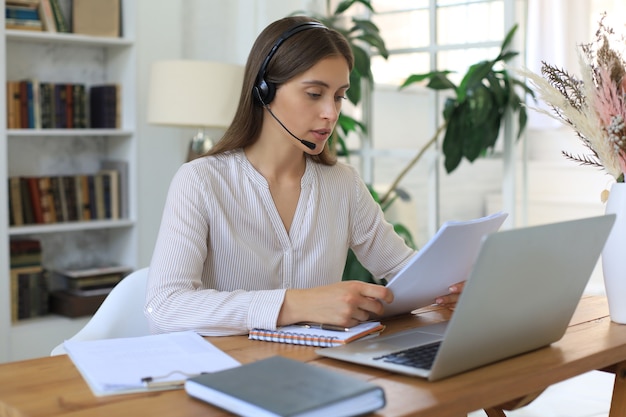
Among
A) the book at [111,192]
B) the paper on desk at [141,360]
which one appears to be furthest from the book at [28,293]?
the paper on desk at [141,360]

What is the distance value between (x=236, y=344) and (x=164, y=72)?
2244 millimetres

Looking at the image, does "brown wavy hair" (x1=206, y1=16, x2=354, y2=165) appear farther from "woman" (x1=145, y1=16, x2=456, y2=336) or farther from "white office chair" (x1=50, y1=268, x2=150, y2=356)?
"white office chair" (x1=50, y1=268, x2=150, y2=356)

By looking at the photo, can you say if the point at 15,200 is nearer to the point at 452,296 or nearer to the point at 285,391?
the point at 452,296

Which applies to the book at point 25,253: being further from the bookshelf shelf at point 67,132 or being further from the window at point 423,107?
the window at point 423,107

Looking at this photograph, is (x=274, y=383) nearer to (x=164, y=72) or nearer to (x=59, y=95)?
(x=164, y=72)

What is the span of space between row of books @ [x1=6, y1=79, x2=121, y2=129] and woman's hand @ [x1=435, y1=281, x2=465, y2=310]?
2.59 meters

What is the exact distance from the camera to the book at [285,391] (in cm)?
101

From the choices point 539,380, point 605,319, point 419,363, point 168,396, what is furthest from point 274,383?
point 605,319

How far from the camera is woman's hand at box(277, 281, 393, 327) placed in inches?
58.7

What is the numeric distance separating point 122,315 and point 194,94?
172cm

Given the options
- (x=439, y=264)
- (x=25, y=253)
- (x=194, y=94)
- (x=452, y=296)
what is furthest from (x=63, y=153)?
(x=439, y=264)

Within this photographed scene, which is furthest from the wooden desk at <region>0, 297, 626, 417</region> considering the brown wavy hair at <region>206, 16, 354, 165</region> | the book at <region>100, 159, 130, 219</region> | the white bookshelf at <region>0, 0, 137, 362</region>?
the book at <region>100, 159, 130, 219</region>

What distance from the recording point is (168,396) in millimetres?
1154

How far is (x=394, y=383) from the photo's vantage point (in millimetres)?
1205
